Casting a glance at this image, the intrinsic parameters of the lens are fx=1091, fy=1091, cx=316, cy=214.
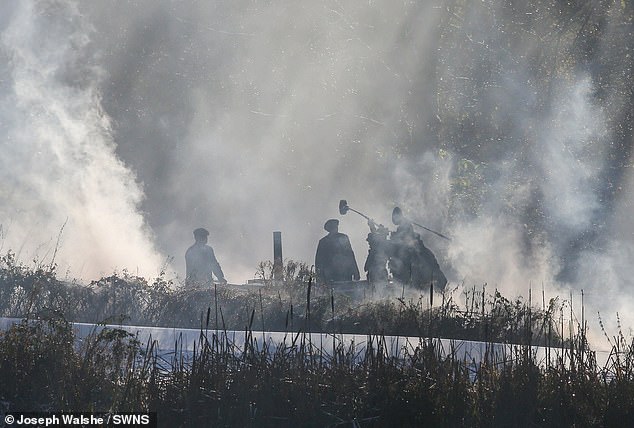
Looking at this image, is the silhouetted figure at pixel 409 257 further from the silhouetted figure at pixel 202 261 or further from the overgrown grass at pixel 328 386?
the overgrown grass at pixel 328 386

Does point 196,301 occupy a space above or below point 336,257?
below

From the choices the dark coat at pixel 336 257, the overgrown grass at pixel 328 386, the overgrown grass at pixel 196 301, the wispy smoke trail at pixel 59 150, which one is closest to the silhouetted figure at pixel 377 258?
the dark coat at pixel 336 257

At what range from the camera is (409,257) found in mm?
16547

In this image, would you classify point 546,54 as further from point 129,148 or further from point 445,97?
point 129,148

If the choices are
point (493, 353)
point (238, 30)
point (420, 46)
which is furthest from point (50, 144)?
point (493, 353)

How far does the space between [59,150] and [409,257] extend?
13.7 meters

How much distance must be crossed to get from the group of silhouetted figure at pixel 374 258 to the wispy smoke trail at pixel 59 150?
6.97m

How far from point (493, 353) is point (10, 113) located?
22.0m

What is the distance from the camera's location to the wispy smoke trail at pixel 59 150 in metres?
26.2

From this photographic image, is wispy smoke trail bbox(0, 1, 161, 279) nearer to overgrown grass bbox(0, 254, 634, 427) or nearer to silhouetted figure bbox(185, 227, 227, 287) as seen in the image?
silhouetted figure bbox(185, 227, 227, 287)

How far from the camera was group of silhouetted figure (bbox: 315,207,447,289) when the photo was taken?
54.0 ft

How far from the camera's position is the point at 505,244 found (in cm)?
2433

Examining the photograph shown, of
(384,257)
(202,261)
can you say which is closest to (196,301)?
(202,261)

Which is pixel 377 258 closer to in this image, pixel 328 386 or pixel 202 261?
pixel 202 261
